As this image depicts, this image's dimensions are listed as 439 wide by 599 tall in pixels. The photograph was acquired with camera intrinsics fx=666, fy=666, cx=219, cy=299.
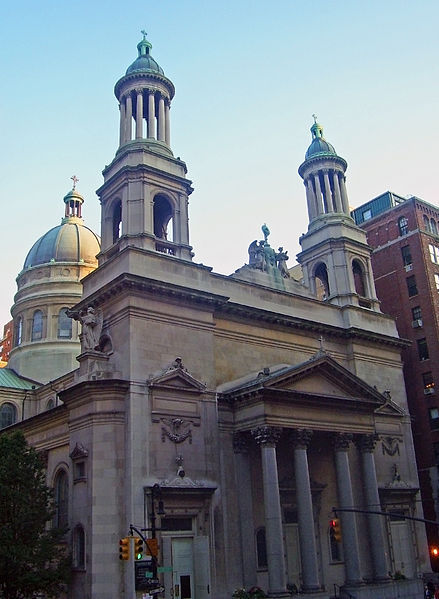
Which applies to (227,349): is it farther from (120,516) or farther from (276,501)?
(120,516)

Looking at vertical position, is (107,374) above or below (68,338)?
below

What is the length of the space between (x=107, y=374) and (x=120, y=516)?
6543 mm

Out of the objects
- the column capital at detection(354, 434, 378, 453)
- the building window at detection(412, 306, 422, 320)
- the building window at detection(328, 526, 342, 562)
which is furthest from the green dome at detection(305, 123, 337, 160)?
the building window at detection(328, 526, 342, 562)

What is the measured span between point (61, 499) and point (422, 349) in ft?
98.9

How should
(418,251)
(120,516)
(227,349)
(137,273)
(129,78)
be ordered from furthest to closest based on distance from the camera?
1. (418,251)
2. (129,78)
3. (227,349)
4. (137,273)
5. (120,516)

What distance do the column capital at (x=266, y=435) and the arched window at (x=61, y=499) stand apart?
10.3m

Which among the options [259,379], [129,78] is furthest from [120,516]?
[129,78]

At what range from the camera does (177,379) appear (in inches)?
1270

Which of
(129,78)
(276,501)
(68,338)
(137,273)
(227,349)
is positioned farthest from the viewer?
(68,338)

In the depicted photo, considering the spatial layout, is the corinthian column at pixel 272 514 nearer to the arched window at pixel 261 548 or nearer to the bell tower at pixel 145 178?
the arched window at pixel 261 548

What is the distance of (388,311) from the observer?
55.0 metres

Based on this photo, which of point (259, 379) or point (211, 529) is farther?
point (259, 379)

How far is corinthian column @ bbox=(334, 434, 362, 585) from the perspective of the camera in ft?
109

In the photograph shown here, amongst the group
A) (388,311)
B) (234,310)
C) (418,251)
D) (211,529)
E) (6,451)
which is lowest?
(211,529)
